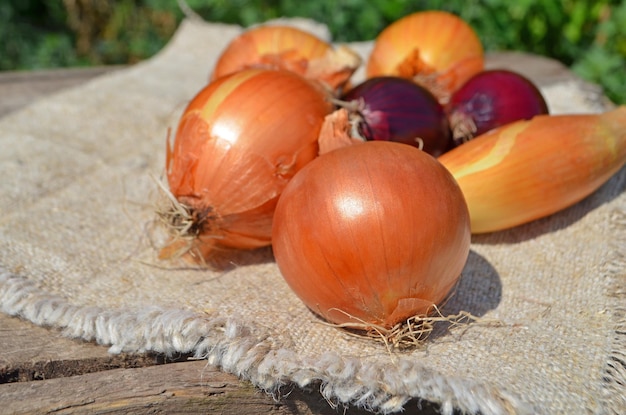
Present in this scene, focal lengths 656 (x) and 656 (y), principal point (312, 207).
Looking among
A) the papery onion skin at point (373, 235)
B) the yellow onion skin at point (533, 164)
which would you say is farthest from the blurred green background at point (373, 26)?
the papery onion skin at point (373, 235)

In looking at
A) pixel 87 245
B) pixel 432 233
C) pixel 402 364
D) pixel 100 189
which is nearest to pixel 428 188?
pixel 432 233

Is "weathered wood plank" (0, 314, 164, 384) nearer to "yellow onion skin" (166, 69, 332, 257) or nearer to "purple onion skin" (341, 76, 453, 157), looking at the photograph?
"yellow onion skin" (166, 69, 332, 257)

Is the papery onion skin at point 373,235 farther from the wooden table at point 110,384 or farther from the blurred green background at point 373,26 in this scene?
the blurred green background at point 373,26

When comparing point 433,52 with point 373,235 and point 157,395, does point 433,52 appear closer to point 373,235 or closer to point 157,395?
point 373,235

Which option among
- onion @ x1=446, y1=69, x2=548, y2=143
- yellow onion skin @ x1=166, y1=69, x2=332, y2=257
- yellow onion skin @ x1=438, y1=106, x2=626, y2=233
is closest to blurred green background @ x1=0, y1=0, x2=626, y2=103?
onion @ x1=446, y1=69, x2=548, y2=143

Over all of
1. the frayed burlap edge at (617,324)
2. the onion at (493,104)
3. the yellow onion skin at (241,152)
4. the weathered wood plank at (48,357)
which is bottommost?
the frayed burlap edge at (617,324)

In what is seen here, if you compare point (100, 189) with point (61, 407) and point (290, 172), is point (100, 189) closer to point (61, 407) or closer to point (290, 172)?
point (290, 172)
